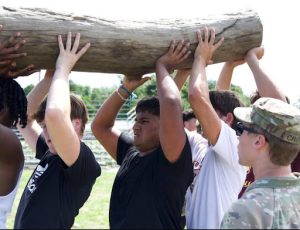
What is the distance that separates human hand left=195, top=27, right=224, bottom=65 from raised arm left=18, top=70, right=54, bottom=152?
99 centimetres

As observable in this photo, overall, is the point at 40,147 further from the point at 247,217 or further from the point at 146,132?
the point at 247,217

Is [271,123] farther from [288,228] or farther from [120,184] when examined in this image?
[120,184]

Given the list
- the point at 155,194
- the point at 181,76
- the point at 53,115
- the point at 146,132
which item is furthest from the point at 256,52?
the point at 53,115

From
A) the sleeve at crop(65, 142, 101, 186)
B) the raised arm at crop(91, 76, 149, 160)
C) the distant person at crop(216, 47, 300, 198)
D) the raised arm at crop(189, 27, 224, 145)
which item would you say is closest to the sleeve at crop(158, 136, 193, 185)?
the raised arm at crop(189, 27, 224, 145)

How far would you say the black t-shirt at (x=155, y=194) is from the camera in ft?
9.04

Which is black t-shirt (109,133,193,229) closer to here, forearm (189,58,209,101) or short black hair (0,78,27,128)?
forearm (189,58,209,101)

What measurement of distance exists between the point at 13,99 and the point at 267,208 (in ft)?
5.30

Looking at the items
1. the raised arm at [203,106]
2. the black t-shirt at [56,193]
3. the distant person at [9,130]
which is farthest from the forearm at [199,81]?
the distant person at [9,130]

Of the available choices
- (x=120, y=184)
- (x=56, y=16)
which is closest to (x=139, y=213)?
(x=120, y=184)

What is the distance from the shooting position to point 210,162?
9.78ft

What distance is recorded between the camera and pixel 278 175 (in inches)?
94.5

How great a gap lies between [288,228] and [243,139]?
0.50 meters

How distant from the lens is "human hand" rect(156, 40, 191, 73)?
10.2 ft

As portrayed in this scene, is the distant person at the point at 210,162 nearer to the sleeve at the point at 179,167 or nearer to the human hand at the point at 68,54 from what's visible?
the sleeve at the point at 179,167
